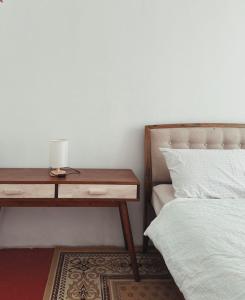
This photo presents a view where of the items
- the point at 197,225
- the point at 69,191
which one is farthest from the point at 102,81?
the point at 197,225

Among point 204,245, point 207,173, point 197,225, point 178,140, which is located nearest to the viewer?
point 204,245

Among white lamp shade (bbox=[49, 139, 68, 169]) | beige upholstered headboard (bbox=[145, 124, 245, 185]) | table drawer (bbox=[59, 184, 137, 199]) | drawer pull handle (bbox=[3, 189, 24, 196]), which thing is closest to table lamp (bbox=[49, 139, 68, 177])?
white lamp shade (bbox=[49, 139, 68, 169])

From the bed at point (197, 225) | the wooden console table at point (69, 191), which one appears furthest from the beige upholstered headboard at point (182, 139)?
the wooden console table at point (69, 191)

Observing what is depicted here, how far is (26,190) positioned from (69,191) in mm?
256

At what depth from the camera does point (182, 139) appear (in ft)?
7.60

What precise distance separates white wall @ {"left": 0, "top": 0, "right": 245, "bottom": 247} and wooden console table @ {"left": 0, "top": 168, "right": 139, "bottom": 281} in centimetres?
43

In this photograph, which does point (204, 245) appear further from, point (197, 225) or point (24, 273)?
point (24, 273)

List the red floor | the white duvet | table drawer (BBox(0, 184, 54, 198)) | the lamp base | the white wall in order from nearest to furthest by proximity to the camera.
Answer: the white duvet, the red floor, table drawer (BBox(0, 184, 54, 198)), the lamp base, the white wall

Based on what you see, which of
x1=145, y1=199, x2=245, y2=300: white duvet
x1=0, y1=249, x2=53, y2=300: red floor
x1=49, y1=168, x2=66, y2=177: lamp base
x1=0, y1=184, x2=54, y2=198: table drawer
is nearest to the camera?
x1=145, y1=199, x2=245, y2=300: white duvet

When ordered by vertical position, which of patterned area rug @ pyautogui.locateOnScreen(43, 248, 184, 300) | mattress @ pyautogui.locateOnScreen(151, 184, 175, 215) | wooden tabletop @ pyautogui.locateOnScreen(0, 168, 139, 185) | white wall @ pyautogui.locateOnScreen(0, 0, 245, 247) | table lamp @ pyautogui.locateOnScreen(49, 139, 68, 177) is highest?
white wall @ pyautogui.locateOnScreen(0, 0, 245, 247)

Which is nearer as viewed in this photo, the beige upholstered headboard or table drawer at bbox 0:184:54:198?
table drawer at bbox 0:184:54:198

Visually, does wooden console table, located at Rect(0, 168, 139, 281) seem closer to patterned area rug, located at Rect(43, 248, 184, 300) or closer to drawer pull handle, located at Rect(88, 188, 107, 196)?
drawer pull handle, located at Rect(88, 188, 107, 196)

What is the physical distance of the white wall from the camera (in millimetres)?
2266

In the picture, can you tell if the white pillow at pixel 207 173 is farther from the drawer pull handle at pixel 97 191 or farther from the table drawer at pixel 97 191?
the drawer pull handle at pixel 97 191
